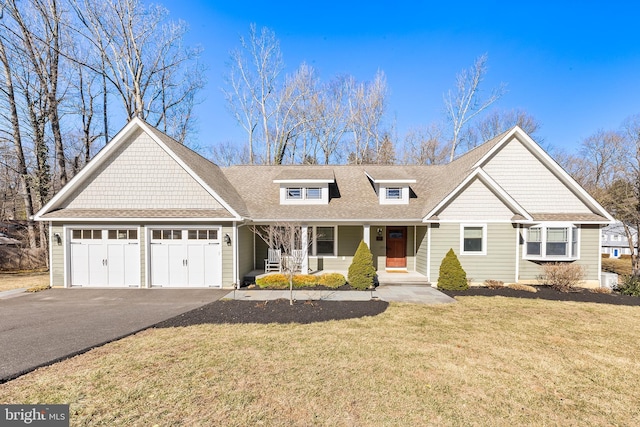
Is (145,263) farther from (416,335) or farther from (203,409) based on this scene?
(416,335)

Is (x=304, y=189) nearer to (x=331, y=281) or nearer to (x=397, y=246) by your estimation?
(x=331, y=281)

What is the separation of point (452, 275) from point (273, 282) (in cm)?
754

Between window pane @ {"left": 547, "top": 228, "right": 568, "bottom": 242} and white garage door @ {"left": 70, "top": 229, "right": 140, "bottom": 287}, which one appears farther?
window pane @ {"left": 547, "top": 228, "right": 568, "bottom": 242}

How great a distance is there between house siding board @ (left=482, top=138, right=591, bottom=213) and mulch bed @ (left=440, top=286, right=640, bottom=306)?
3746 mm

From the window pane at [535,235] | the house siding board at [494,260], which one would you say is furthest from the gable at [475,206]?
the window pane at [535,235]

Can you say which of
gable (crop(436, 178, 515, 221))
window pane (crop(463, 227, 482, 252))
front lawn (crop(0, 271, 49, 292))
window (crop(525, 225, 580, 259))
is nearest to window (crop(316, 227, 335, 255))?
gable (crop(436, 178, 515, 221))

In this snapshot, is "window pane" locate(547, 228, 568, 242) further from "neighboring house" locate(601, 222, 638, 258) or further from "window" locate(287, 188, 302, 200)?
"neighboring house" locate(601, 222, 638, 258)

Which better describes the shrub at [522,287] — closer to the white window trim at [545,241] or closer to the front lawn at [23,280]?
the white window trim at [545,241]

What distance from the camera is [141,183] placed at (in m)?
11.4

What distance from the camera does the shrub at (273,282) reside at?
1109 cm

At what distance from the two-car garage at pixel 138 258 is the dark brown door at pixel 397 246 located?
8682 millimetres

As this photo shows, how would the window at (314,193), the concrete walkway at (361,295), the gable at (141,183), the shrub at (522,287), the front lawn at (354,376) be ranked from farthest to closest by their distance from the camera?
the window at (314,193) < the gable at (141,183) < the shrub at (522,287) < the concrete walkway at (361,295) < the front lawn at (354,376)

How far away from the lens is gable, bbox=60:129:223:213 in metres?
11.3

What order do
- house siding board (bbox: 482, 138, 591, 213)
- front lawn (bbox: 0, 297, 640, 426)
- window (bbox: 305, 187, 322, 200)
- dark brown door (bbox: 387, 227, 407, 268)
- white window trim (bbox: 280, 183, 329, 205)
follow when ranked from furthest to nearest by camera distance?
dark brown door (bbox: 387, 227, 407, 268)
window (bbox: 305, 187, 322, 200)
white window trim (bbox: 280, 183, 329, 205)
house siding board (bbox: 482, 138, 591, 213)
front lawn (bbox: 0, 297, 640, 426)
